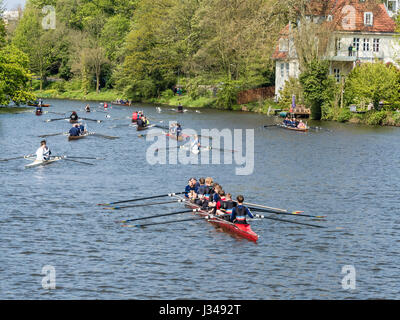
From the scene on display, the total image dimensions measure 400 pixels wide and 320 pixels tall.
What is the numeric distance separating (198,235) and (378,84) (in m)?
54.0

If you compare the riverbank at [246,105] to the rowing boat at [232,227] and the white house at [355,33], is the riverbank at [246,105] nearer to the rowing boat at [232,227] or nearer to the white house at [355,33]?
the white house at [355,33]

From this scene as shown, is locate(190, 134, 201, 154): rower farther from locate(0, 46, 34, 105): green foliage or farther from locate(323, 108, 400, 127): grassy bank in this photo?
locate(0, 46, 34, 105): green foliage

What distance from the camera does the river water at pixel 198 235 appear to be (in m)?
25.9

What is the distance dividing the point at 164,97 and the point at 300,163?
78.1 metres

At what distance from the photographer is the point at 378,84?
264 feet

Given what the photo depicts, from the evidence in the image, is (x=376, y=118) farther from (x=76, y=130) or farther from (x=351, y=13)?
(x=76, y=130)

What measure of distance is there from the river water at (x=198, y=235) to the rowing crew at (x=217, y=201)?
3.40 ft

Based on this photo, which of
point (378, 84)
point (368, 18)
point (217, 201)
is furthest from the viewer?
point (368, 18)

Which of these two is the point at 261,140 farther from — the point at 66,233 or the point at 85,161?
the point at 66,233

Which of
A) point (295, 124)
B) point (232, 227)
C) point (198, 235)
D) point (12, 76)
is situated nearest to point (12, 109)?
point (12, 76)

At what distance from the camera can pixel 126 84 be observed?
136375mm

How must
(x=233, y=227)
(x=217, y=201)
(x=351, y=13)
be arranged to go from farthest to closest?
(x=351, y=13) < (x=217, y=201) < (x=233, y=227)

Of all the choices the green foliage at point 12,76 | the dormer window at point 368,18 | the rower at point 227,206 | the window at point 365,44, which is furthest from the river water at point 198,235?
the green foliage at point 12,76

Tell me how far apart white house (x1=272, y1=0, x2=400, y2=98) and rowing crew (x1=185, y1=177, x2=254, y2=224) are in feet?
197
